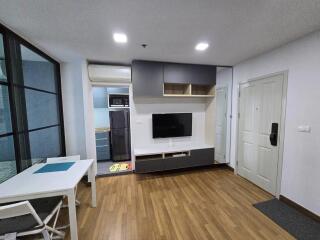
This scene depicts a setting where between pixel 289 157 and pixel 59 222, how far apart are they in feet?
11.2

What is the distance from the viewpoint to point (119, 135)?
4.27 m

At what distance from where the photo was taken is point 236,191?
2.69m

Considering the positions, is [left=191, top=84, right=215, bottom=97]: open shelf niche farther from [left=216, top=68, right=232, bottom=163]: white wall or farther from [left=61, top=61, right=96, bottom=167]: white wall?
[left=61, top=61, right=96, bottom=167]: white wall

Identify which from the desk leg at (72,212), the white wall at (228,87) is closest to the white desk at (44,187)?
the desk leg at (72,212)

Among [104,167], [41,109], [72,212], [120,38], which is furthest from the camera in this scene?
[104,167]

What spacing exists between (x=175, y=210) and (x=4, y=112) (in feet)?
8.38

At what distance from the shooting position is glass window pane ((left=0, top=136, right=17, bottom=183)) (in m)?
1.74

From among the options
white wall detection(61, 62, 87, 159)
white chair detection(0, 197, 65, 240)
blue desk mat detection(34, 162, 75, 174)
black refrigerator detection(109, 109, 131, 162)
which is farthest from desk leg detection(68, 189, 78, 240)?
black refrigerator detection(109, 109, 131, 162)

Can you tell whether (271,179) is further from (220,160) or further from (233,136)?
(220,160)

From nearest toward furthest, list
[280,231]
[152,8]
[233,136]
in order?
[152,8] < [280,231] < [233,136]

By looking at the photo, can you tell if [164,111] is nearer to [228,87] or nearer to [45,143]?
[228,87]

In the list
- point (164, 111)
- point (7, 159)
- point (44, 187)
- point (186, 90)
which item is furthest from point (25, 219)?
point (186, 90)

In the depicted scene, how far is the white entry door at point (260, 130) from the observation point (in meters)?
2.47

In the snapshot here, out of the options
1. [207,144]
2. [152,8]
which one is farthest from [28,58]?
[207,144]
